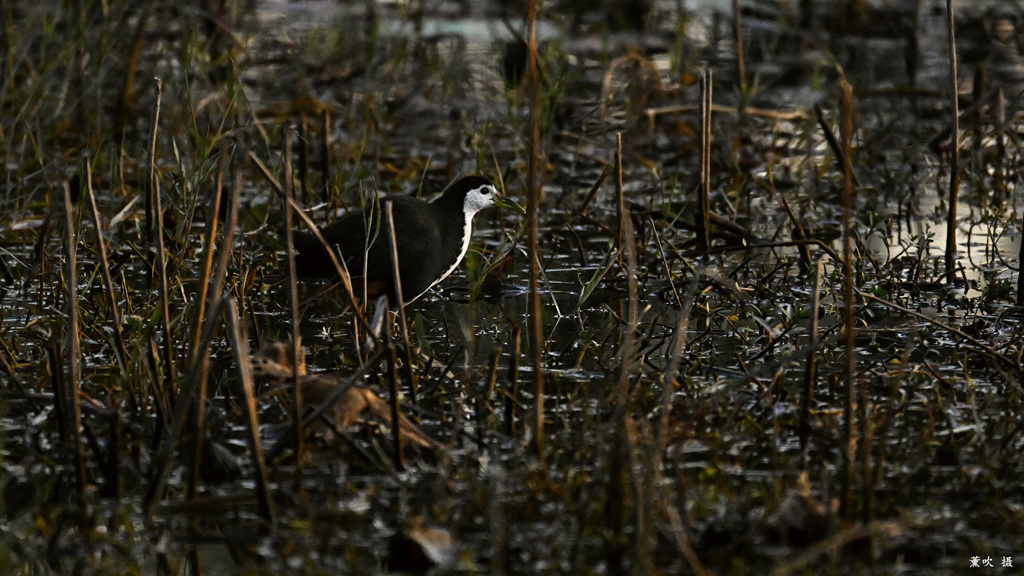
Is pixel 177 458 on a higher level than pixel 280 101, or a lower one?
lower

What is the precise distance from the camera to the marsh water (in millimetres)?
2811

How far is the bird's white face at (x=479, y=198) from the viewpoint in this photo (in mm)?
5133

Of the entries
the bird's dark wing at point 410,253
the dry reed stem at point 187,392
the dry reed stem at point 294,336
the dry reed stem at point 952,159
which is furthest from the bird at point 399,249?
the dry reed stem at point 952,159

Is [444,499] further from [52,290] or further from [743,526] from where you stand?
[52,290]

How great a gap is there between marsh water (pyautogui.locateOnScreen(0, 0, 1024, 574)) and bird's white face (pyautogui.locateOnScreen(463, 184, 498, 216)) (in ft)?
0.48

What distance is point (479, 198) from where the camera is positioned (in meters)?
5.19

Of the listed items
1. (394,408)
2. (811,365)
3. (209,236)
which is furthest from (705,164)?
(209,236)

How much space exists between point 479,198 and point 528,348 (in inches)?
41.2

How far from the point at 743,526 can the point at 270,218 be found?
3575 millimetres

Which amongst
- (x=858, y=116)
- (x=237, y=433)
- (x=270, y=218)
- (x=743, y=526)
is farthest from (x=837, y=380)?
(x=858, y=116)

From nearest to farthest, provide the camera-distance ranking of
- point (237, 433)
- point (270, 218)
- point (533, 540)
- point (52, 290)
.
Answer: point (533, 540) → point (237, 433) → point (52, 290) → point (270, 218)

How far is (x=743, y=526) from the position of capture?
2.88 meters

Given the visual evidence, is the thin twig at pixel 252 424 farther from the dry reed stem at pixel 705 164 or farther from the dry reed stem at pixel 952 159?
the dry reed stem at pixel 952 159

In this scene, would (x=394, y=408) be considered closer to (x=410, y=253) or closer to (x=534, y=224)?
(x=534, y=224)
